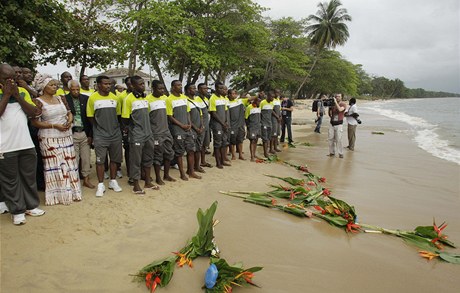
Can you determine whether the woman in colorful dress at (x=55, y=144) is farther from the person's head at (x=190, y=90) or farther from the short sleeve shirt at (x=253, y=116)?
the short sleeve shirt at (x=253, y=116)

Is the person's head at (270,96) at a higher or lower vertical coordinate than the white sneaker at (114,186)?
higher

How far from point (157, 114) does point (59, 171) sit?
66.7 inches

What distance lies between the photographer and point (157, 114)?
501 cm

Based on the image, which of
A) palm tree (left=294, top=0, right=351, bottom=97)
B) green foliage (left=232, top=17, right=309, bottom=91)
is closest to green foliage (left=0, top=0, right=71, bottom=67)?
green foliage (left=232, top=17, right=309, bottom=91)

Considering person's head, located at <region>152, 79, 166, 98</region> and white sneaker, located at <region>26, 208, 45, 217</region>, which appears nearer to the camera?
white sneaker, located at <region>26, 208, 45, 217</region>

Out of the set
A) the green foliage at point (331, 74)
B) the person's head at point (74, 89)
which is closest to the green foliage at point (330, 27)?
the green foliage at point (331, 74)

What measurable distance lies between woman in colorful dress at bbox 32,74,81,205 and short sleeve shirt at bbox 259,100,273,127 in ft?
16.1

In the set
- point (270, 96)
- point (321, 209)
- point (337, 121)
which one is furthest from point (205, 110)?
point (337, 121)

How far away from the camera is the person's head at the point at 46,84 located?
3.90 metres

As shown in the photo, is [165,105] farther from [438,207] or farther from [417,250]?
[438,207]

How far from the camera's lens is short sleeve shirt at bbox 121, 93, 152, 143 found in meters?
4.63

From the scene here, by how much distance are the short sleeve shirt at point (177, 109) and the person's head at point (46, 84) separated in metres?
1.88

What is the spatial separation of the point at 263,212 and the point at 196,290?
6.12 ft

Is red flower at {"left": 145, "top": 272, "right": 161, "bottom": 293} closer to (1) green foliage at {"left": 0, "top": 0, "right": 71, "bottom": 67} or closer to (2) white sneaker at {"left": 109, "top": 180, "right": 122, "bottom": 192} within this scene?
(2) white sneaker at {"left": 109, "top": 180, "right": 122, "bottom": 192}
